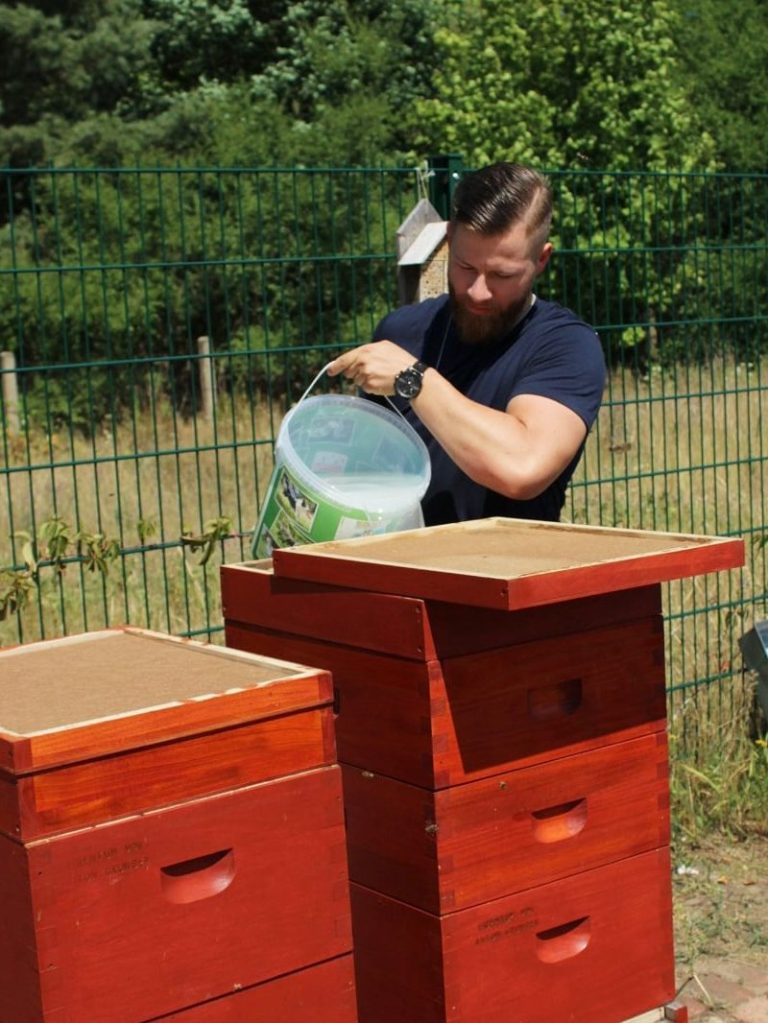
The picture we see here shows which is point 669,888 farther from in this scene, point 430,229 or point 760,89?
point 760,89

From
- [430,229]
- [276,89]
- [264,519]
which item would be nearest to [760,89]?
[276,89]

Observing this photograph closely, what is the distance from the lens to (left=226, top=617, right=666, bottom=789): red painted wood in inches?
100

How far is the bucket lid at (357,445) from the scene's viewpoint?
10.1 feet

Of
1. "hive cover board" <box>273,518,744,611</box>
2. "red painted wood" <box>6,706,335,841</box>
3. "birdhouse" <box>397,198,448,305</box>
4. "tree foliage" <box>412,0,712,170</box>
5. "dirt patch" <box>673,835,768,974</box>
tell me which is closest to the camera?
"red painted wood" <box>6,706,335,841</box>

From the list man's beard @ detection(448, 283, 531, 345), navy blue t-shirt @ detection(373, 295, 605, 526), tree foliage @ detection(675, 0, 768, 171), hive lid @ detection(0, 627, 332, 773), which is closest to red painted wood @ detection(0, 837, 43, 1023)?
hive lid @ detection(0, 627, 332, 773)

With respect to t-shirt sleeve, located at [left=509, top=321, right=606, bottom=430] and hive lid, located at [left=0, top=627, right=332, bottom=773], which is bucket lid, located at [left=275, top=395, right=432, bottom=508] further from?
hive lid, located at [left=0, top=627, right=332, bottom=773]

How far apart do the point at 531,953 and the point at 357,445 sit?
115cm

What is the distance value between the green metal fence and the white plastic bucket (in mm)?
1009

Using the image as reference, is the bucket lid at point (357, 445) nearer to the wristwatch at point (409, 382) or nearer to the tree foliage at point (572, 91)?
the wristwatch at point (409, 382)

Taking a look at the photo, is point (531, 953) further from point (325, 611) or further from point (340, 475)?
point (340, 475)

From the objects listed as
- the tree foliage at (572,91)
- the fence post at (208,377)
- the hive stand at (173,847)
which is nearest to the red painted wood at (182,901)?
the hive stand at (173,847)

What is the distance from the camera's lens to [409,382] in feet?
9.70

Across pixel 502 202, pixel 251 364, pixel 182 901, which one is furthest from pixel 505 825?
pixel 251 364

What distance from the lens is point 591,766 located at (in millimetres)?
2764
